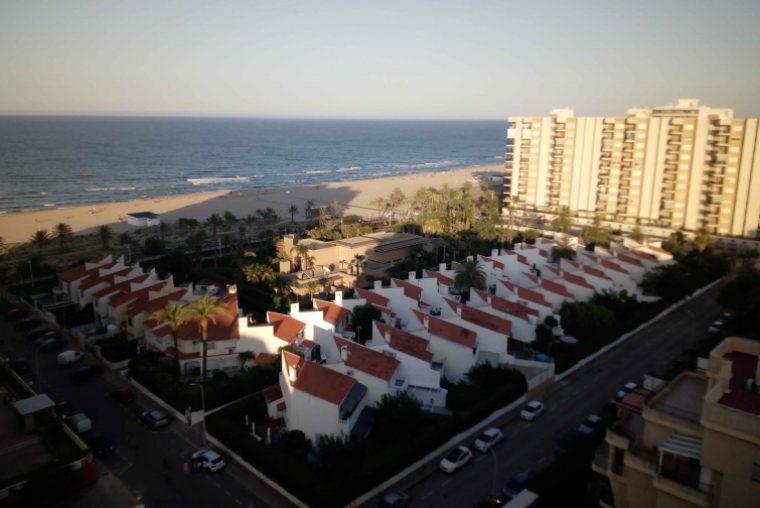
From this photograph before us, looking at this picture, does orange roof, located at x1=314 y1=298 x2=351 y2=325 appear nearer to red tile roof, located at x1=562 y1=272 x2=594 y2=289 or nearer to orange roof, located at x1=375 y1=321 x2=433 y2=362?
orange roof, located at x1=375 y1=321 x2=433 y2=362

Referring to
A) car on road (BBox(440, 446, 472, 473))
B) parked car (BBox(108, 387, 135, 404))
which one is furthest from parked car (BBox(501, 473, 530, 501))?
parked car (BBox(108, 387, 135, 404))

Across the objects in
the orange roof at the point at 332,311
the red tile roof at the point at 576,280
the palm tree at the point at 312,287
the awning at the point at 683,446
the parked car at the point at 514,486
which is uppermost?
the awning at the point at 683,446

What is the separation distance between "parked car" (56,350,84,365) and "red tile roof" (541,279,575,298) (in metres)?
26.4

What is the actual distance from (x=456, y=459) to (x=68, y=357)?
66.3 feet

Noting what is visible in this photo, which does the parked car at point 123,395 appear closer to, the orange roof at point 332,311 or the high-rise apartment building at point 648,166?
the orange roof at point 332,311

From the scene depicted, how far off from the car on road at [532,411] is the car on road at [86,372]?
785 inches

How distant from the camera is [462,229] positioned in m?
56.2

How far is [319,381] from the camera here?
73.4ft

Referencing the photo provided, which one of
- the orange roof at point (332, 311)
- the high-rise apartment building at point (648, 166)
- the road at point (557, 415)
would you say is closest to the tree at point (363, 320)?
the orange roof at point (332, 311)

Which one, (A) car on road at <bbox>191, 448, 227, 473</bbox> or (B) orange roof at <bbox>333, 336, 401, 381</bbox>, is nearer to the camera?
(A) car on road at <bbox>191, 448, 227, 473</bbox>

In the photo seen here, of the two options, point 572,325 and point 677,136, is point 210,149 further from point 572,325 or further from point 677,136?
point 572,325

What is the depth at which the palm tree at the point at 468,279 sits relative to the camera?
36625 millimetres

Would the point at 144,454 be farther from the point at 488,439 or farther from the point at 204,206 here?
the point at 204,206

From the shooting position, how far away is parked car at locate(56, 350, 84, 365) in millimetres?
29141
